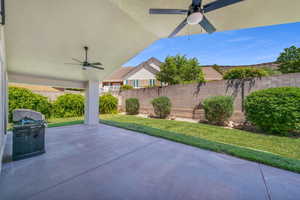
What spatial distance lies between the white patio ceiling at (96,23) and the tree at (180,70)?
7.65 m

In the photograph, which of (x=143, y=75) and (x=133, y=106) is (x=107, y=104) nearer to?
(x=133, y=106)

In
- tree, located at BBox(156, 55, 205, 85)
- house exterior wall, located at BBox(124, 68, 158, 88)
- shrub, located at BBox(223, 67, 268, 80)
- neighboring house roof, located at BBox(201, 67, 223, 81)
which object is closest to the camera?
shrub, located at BBox(223, 67, 268, 80)

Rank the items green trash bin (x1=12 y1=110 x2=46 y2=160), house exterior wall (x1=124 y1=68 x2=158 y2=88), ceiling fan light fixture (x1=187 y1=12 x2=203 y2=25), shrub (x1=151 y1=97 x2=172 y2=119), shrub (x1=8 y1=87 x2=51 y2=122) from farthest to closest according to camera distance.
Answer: house exterior wall (x1=124 y1=68 x2=158 y2=88) < shrub (x1=151 y1=97 x2=172 y2=119) < shrub (x1=8 y1=87 x2=51 y2=122) < green trash bin (x1=12 y1=110 x2=46 y2=160) < ceiling fan light fixture (x1=187 y1=12 x2=203 y2=25)

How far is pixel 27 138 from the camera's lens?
2877 millimetres

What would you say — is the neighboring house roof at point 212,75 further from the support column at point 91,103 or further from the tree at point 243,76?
the support column at point 91,103

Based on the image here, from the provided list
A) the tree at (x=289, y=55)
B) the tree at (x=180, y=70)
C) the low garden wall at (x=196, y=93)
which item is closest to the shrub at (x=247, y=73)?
the low garden wall at (x=196, y=93)

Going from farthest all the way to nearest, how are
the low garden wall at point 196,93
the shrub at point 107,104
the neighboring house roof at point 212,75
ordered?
1. the neighboring house roof at point 212,75
2. the shrub at point 107,104
3. the low garden wall at point 196,93

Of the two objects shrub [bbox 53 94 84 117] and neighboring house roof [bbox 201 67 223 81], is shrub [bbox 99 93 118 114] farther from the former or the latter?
neighboring house roof [bbox 201 67 223 81]

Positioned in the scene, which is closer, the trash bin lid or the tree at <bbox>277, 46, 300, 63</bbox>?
the trash bin lid

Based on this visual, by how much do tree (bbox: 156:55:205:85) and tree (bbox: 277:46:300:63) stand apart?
673cm

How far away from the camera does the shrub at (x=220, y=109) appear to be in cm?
641

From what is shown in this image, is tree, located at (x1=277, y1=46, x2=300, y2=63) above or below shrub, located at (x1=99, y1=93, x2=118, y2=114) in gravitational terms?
above

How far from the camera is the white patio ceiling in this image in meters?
2.42

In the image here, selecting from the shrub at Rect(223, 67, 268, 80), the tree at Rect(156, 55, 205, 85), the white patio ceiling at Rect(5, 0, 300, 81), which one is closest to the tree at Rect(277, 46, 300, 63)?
the shrub at Rect(223, 67, 268, 80)
